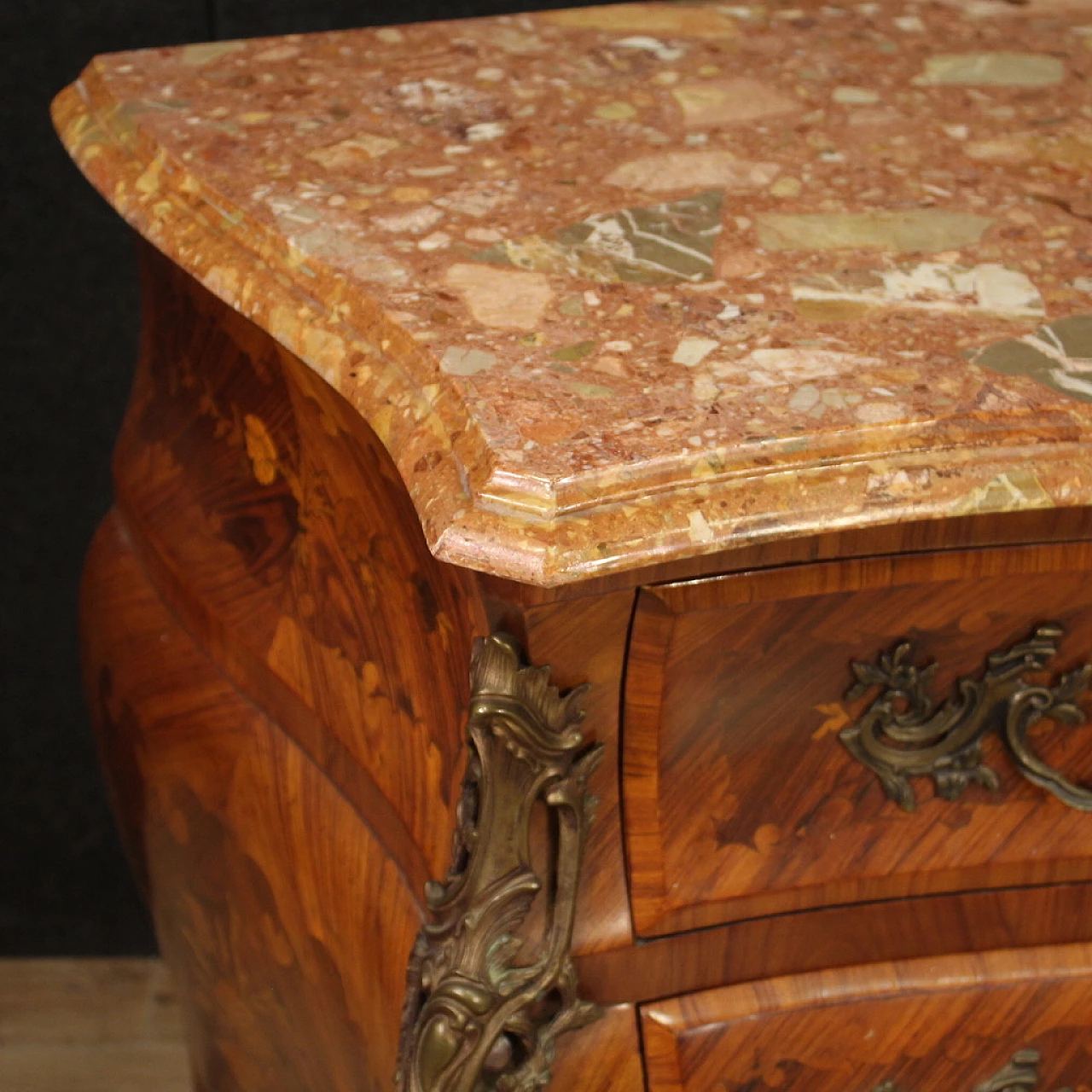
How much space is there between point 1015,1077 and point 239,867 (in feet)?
1.32

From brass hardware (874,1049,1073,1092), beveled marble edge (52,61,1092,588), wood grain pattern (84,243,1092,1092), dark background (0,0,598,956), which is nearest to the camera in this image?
beveled marble edge (52,61,1092,588)

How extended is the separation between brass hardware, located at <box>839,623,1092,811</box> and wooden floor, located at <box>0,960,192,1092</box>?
3.52ft

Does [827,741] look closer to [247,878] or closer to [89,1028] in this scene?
[247,878]

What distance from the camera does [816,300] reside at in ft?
2.02

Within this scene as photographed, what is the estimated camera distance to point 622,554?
49cm

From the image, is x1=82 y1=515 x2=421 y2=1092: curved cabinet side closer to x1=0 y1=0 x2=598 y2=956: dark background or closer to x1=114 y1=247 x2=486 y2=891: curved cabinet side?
x1=114 y1=247 x2=486 y2=891: curved cabinet side

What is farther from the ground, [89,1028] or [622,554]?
[622,554]

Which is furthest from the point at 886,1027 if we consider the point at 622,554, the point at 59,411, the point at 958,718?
the point at 59,411

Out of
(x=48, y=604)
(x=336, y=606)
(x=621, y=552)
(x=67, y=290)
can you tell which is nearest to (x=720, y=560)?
(x=621, y=552)

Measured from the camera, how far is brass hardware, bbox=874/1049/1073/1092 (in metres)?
0.70

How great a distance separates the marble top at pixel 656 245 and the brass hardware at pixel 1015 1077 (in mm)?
304

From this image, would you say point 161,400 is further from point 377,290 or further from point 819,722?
point 819,722

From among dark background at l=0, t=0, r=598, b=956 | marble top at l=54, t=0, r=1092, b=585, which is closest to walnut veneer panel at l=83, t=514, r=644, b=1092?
marble top at l=54, t=0, r=1092, b=585

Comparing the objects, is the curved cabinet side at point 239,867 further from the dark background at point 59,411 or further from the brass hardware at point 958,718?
the dark background at point 59,411
